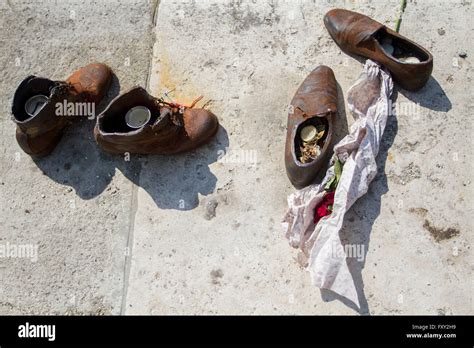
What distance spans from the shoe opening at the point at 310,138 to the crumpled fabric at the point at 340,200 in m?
0.11

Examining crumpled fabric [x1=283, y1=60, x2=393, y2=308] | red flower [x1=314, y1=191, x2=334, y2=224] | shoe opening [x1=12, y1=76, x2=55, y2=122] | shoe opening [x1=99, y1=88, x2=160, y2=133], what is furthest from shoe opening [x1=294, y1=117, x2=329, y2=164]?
shoe opening [x1=12, y1=76, x2=55, y2=122]

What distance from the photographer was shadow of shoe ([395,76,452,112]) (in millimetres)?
3809

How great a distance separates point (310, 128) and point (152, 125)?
94 centimetres

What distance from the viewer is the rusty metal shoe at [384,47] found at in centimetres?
372

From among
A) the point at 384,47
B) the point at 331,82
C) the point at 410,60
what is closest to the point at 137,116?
the point at 331,82

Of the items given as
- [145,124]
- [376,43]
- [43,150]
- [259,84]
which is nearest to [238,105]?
[259,84]

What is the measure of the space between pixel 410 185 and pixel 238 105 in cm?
116

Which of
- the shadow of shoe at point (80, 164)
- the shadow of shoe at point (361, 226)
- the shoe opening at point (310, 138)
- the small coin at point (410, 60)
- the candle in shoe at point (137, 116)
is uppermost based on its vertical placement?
the small coin at point (410, 60)

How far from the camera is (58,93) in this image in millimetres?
3750

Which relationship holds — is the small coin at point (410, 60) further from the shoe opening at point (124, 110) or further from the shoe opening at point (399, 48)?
the shoe opening at point (124, 110)

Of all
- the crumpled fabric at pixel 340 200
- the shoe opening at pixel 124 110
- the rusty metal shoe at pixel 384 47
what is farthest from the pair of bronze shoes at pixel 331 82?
the shoe opening at pixel 124 110

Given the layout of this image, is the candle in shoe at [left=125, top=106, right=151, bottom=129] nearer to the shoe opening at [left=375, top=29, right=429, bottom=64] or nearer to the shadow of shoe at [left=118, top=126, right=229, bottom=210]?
the shadow of shoe at [left=118, top=126, right=229, bottom=210]

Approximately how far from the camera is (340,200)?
3523mm
